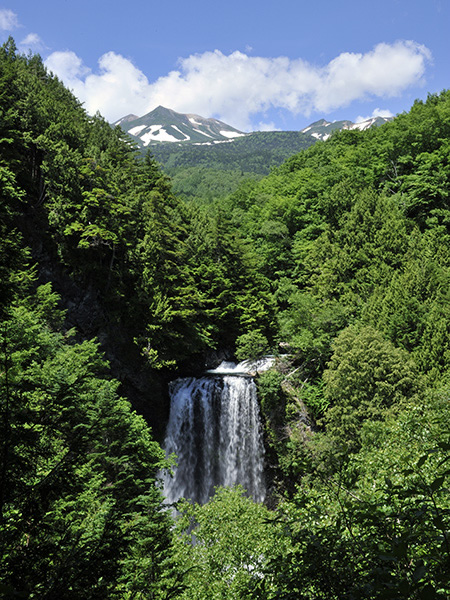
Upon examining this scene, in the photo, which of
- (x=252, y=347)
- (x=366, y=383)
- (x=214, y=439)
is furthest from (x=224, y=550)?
(x=252, y=347)

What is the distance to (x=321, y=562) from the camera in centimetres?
325

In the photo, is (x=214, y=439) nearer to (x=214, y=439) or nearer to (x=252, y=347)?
(x=214, y=439)

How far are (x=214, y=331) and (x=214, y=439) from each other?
8.89 m

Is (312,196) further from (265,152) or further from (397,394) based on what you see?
(265,152)

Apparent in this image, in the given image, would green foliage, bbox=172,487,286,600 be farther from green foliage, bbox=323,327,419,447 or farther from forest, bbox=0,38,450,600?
green foliage, bbox=323,327,419,447

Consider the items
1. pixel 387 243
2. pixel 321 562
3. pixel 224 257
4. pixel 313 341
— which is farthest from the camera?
pixel 224 257

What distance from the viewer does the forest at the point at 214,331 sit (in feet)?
20.1

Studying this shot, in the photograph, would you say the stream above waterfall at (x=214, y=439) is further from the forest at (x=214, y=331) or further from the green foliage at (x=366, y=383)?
the green foliage at (x=366, y=383)

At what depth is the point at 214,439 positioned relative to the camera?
23.0 metres

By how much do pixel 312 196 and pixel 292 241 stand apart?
594cm

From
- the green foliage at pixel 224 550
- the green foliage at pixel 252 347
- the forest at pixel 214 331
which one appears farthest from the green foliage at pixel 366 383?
the green foliage at pixel 252 347

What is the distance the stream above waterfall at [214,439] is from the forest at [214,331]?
44.5 inches

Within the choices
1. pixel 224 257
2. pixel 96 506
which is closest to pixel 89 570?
pixel 96 506

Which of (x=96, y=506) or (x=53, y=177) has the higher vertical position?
(x=53, y=177)
